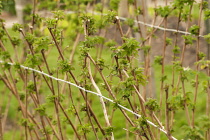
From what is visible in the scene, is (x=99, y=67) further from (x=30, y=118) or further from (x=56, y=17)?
(x=30, y=118)

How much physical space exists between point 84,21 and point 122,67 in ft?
1.03

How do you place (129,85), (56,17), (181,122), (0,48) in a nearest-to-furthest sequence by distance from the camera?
(129,85)
(56,17)
(0,48)
(181,122)

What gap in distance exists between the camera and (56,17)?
1.90m

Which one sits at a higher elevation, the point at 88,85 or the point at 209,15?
the point at 209,15

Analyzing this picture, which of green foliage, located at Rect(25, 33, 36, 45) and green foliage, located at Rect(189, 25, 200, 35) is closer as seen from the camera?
green foliage, located at Rect(25, 33, 36, 45)

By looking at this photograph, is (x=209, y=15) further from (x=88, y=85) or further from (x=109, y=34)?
(x=109, y=34)

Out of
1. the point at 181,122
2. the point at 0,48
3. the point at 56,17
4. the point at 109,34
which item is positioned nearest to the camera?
the point at 56,17

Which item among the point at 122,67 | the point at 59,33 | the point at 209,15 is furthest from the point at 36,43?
the point at 209,15

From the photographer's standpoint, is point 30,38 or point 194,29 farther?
point 194,29

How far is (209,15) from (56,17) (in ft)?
2.65

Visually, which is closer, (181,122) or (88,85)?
(88,85)

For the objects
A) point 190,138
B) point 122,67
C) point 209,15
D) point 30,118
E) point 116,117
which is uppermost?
point 209,15

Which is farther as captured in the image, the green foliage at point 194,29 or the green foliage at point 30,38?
the green foliage at point 194,29

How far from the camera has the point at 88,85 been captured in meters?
1.92
